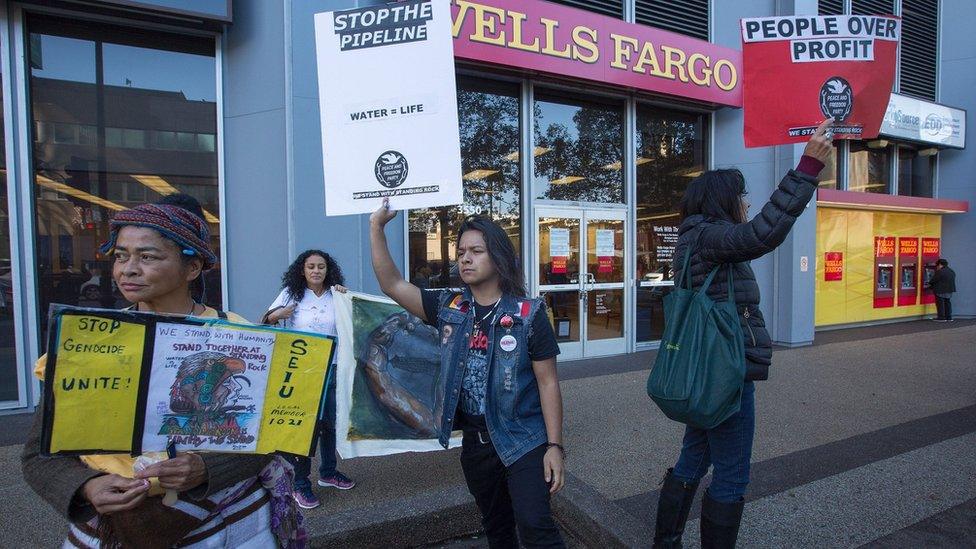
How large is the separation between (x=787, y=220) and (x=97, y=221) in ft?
22.7

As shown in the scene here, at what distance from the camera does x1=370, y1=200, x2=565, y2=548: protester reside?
2.29 m

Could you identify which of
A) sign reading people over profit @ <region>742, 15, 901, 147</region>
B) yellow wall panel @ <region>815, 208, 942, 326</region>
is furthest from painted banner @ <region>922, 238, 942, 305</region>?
sign reading people over profit @ <region>742, 15, 901, 147</region>

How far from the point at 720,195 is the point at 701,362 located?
853mm

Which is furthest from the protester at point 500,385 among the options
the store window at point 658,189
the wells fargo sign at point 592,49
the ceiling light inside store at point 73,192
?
the store window at point 658,189

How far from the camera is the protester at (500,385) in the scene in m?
2.29

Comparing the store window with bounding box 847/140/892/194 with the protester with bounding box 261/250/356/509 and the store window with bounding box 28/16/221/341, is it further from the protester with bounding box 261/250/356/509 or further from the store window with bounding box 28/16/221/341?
the store window with bounding box 28/16/221/341

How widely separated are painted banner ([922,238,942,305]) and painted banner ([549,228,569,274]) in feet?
36.6

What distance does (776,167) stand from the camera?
30.4 ft

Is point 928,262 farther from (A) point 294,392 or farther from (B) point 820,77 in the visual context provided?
(A) point 294,392

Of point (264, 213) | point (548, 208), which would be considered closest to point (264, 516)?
point (264, 213)

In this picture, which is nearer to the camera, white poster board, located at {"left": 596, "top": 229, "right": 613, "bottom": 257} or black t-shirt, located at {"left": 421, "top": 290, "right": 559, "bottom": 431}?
black t-shirt, located at {"left": 421, "top": 290, "right": 559, "bottom": 431}

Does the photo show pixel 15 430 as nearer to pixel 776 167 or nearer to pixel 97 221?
pixel 97 221

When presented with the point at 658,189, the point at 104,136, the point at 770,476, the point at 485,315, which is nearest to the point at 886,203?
the point at 658,189

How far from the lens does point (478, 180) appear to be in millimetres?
7941
